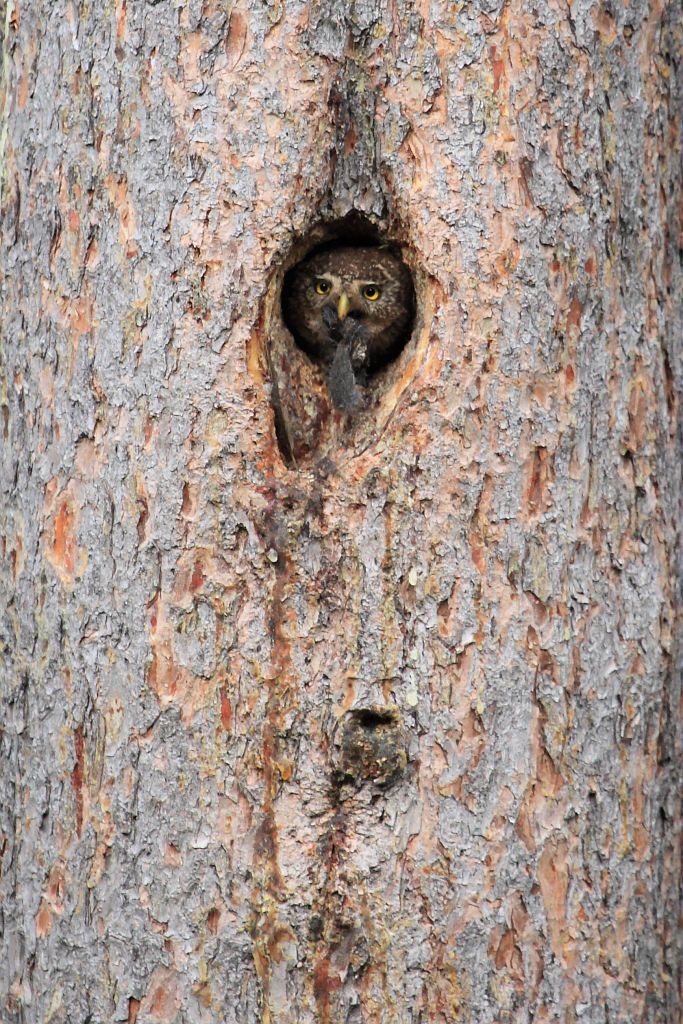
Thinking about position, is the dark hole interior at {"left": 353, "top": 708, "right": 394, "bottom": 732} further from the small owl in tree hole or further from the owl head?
the owl head

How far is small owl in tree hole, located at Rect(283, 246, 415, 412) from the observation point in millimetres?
2281

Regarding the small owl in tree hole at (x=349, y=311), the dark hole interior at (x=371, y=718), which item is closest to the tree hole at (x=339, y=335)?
the small owl in tree hole at (x=349, y=311)

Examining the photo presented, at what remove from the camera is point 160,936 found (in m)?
2.12

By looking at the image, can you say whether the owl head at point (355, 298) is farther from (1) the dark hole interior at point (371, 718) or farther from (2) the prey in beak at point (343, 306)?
(1) the dark hole interior at point (371, 718)

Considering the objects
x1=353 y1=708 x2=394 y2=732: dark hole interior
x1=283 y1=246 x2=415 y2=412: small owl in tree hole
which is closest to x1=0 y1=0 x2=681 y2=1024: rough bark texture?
x1=353 y1=708 x2=394 y2=732: dark hole interior

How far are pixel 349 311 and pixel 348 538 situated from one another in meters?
0.48

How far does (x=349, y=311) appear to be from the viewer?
2297 millimetres

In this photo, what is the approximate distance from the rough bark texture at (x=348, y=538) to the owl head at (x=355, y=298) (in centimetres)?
15

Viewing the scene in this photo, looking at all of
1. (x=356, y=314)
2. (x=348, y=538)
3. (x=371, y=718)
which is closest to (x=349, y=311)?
(x=356, y=314)

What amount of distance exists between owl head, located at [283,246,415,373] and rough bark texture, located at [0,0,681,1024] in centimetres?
15

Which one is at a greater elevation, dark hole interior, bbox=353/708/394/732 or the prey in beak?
the prey in beak

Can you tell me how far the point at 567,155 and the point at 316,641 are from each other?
1007 mm

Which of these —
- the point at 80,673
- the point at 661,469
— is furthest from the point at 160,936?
the point at 661,469

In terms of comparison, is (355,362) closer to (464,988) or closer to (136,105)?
(136,105)
